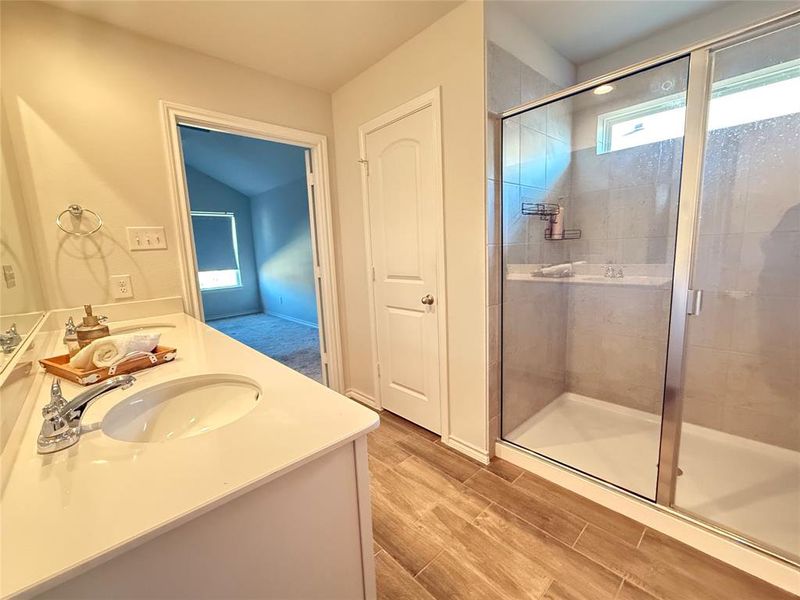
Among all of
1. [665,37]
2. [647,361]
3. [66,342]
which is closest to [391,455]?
[66,342]

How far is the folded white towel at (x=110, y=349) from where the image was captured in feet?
3.33

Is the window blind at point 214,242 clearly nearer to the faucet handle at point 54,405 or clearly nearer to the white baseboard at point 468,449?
the white baseboard at point 468,449

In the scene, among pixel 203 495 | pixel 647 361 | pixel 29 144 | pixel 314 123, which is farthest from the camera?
pixel 314 123

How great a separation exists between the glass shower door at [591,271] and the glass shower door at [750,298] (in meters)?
0.19

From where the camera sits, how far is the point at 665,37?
6.51 feet

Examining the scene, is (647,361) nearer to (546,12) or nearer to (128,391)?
(546,12)

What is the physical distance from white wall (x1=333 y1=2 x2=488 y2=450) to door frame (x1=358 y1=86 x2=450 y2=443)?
0.03 metres

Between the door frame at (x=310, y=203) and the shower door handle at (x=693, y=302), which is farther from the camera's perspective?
the door frame at (x=310, y=203)

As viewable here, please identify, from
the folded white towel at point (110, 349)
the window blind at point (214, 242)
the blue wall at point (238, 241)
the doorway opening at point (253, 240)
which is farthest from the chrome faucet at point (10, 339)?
the window blind at point (214, 242)

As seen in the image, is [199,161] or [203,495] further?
[199,161]

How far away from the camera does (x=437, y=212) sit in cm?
196

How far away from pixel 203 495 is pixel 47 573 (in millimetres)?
172

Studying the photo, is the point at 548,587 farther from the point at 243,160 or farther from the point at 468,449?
the point at 243,160

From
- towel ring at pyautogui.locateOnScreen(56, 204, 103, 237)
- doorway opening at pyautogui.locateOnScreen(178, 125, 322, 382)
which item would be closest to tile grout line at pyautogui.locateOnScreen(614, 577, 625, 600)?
towel ring at pyautogui.locateOnScreen(56, 204, 103, 237)
